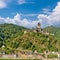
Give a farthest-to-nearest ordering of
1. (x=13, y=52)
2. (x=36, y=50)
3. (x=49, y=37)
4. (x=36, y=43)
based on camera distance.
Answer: (x=49, y=37)
(x=36, y=43)
(x=36, y=50)
(x=13, y=52)

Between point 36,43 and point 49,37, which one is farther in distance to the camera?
point 49,37

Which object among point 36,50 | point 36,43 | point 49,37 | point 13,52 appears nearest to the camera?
point 13,52

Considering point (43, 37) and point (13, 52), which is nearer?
point (13, 52)

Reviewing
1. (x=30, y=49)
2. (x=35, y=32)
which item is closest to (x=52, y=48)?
(x=30, y=49)

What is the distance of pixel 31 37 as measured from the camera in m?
125

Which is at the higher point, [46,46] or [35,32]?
[35,32]

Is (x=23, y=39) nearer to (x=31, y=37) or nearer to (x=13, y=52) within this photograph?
(x=31, y=37)

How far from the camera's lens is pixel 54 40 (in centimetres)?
12262

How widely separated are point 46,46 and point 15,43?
1584cm

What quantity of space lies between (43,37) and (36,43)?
25.1 feet

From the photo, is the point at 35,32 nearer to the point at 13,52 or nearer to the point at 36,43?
the point at 36,43

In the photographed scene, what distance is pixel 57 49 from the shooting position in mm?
113938

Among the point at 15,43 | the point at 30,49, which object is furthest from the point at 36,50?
the point at 15,43

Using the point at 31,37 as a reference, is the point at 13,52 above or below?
below
